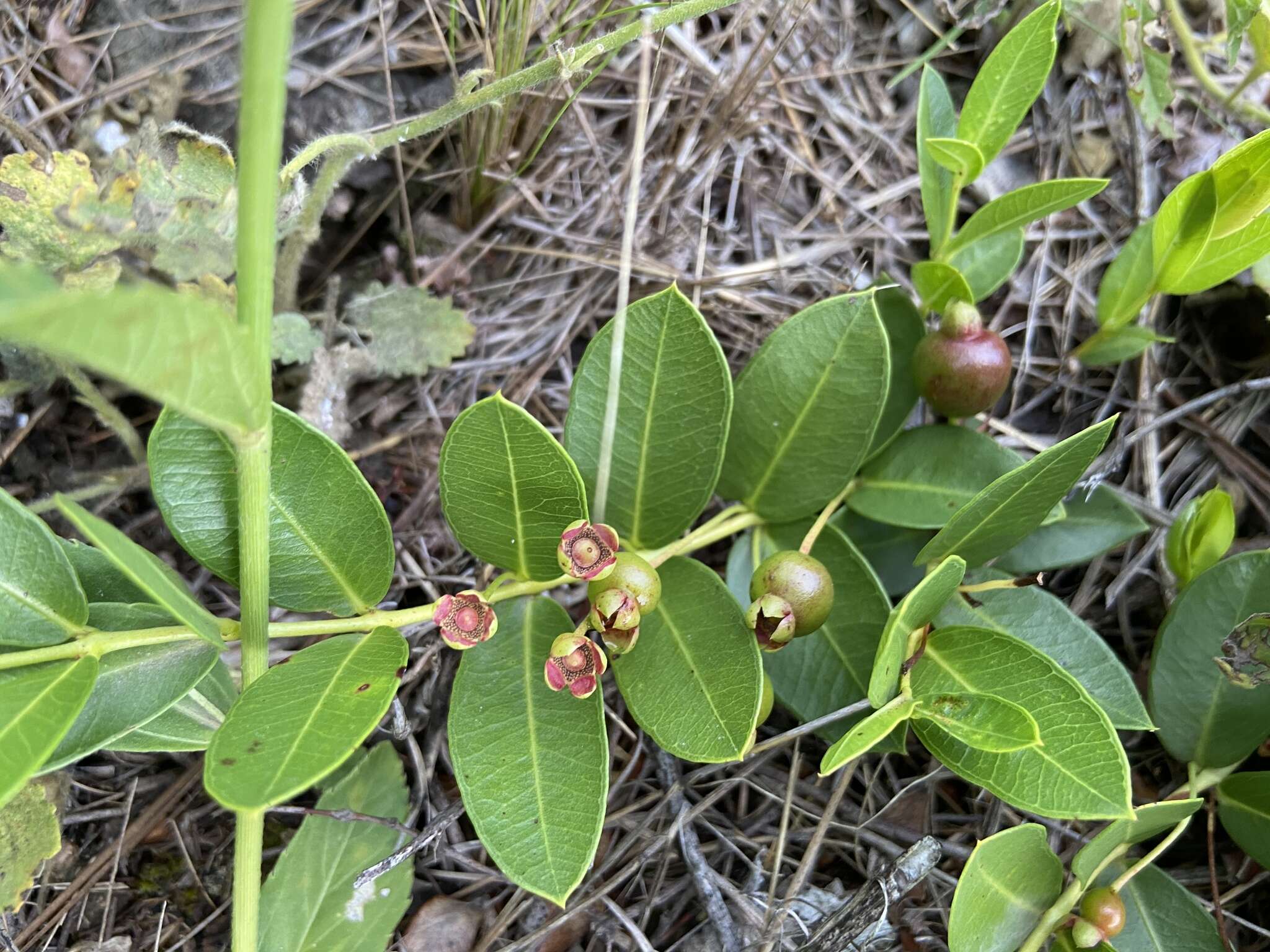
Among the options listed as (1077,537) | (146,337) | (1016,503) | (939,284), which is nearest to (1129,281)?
(939,284)

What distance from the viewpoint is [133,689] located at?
1.15m

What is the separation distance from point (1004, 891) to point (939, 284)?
97 cm

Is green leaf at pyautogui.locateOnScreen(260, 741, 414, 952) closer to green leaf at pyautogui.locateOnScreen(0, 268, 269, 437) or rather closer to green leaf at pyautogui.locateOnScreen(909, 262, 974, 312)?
green leaf at pyautogui.locateOnScreen(0, 268, 269, 437)

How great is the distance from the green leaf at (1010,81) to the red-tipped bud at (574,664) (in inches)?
41.7

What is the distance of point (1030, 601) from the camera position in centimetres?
148

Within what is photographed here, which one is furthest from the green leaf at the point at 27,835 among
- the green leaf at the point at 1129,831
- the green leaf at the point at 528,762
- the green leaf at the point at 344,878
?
the green leaf at the point at 1129,831

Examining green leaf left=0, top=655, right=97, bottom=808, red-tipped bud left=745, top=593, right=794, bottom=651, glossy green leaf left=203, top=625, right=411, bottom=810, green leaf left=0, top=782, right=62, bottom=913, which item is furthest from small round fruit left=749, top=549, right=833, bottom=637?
green leaf left=0, top=782, right=62, bottom=913

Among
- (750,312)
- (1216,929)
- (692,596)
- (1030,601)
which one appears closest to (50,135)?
(750,312)

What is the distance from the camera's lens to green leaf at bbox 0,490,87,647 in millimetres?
1115

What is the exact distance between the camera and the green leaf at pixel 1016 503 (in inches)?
48.3

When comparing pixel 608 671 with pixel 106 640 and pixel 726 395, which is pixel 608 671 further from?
pixel 106 640

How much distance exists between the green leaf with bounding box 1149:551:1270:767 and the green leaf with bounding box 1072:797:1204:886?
6.3 inches

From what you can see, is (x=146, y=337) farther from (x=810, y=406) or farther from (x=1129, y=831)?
(x=1129, y=831)

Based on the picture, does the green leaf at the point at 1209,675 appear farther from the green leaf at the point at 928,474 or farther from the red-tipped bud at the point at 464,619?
the red-tipped bud at the point at 464,619
